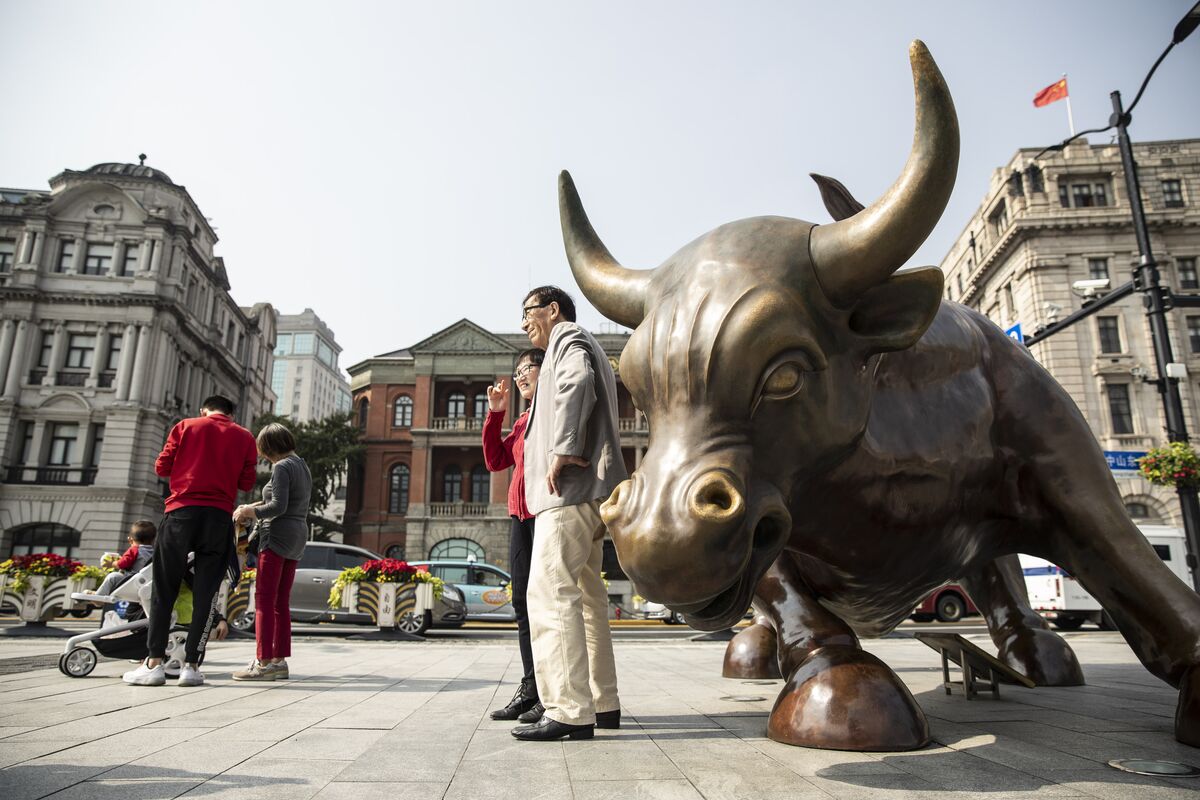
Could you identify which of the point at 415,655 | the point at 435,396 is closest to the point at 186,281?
the point at 435,396

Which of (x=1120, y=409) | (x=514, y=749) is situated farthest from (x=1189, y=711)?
(x=1120, y=409)

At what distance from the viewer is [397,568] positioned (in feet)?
43.7

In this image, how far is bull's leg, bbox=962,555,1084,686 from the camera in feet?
14.1

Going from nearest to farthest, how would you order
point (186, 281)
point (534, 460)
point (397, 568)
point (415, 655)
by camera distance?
point (534, 460) < point (415, 655) < point (397, 568) < point (186, 281)

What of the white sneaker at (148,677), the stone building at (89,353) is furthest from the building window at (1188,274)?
the stone building at (89,353)

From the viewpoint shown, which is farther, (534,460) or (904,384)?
(534,460)

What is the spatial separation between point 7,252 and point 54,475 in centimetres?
1151

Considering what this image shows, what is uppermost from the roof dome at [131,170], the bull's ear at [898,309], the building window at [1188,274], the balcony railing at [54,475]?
the roof dome at [131,170]

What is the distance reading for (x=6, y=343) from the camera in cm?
3419

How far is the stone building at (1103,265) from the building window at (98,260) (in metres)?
41.7

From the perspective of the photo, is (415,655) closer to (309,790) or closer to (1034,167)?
(309,790)

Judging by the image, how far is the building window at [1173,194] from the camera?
3397 cm

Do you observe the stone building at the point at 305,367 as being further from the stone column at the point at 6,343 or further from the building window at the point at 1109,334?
the building window at the point at 1109,334

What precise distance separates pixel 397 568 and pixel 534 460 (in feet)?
35.6
